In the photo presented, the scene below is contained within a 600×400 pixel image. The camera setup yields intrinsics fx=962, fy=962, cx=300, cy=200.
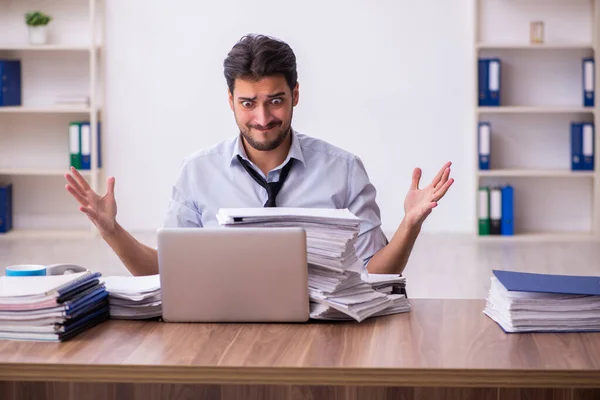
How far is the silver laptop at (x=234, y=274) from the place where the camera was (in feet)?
6.02

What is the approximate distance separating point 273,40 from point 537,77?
4.23m

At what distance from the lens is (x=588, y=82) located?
6273mm

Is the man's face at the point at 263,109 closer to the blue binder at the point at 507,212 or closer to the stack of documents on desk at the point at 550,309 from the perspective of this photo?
the stack of documents on desk at the point at 550,309

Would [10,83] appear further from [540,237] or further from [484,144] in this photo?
[540,237]

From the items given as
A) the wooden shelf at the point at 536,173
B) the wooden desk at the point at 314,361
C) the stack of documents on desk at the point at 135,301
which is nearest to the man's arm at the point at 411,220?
the wooden desk at the point at 314,361

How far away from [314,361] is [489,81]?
4880mm

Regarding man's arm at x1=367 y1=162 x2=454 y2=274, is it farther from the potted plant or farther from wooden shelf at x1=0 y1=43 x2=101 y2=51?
the potted plant

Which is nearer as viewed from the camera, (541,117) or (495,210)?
(495,210)

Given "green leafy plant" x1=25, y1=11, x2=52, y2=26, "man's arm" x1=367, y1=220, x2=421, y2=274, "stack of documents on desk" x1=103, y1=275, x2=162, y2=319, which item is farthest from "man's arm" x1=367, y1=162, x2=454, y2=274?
"green leafy plant" x1=25, y1=11, x2=52, y2=26

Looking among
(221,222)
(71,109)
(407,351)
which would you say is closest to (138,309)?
(221,222)

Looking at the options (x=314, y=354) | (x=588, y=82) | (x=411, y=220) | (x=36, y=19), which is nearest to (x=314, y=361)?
(x=314, y=354)

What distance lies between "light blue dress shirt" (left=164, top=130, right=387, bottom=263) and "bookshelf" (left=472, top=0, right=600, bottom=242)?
3696 millimetres

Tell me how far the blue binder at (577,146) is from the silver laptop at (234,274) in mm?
4795

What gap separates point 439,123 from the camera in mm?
6473
